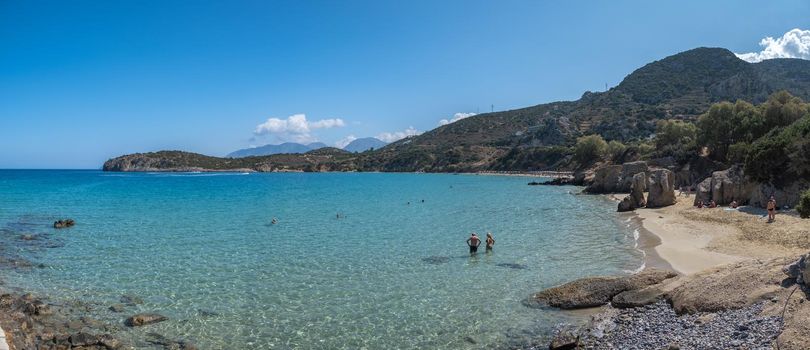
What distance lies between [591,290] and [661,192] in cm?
3279

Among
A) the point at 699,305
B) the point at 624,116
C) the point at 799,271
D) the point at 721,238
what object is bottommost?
the point at 721,238

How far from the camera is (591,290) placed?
16047mm

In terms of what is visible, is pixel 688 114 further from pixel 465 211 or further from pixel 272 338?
pixel 272 338

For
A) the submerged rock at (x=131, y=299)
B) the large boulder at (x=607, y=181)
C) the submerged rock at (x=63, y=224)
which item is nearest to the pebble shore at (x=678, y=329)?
the submerged rock at (x=131, y=299)

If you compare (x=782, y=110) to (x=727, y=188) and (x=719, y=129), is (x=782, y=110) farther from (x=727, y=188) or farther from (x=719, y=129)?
(x=727, y=188)

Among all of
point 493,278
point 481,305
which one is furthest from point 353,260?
point 481,305

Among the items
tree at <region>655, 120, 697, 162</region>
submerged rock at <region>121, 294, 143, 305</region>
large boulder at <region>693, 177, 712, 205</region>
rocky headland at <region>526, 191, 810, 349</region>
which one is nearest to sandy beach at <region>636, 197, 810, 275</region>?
rocky headland at <region>526, 191, 810, 349</region>

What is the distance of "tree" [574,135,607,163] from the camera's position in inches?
4257

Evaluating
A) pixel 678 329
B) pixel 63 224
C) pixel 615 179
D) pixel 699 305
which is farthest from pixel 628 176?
pixel 63 224

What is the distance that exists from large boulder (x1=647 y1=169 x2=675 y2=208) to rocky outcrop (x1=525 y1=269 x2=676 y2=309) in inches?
1202

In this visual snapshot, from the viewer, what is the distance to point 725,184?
38.6 m

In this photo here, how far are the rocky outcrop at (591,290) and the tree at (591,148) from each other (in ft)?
322

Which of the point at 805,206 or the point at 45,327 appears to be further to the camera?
the point at 805,206

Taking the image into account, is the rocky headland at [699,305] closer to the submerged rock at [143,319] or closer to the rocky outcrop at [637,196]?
the submerged rock at [143,319]
